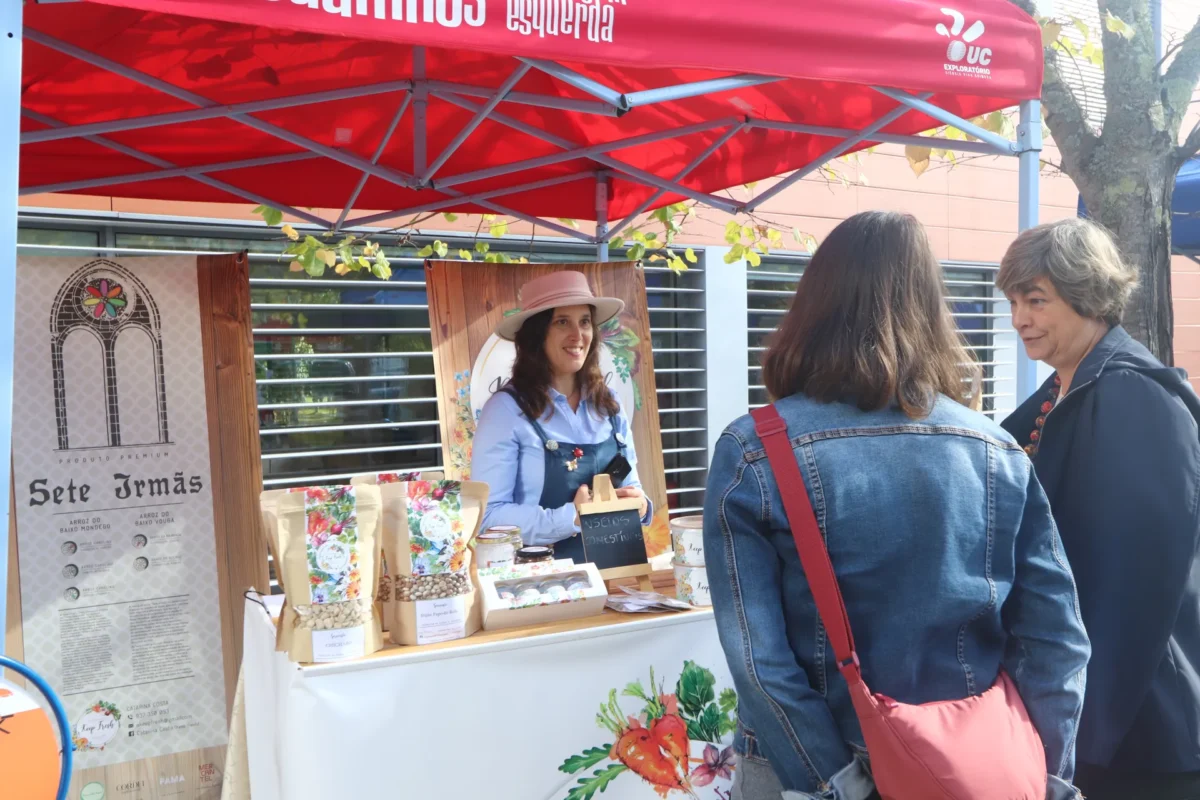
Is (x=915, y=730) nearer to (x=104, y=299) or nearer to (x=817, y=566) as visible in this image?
(x=817, y=566)

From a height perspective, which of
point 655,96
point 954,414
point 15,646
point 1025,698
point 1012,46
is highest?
point 1012,46

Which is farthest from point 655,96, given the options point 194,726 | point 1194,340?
point 1194,340

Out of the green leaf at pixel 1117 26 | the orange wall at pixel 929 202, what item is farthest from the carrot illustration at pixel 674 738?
the orange wall at pixel 929 202

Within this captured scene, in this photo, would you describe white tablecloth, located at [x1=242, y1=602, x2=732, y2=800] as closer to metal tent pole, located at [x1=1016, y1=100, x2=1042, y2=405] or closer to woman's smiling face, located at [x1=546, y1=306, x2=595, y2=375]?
metal tent pole, located at [x1=1016, y1=100, x2=1042, y2=405]

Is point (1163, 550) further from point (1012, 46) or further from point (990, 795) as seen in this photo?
point (1012, 46)

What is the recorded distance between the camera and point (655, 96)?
2.23 metres

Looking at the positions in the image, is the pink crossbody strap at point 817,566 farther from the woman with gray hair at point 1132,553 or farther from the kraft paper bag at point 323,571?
the kraft paper bag at point 323,571

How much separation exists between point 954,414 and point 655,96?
3.65 ft

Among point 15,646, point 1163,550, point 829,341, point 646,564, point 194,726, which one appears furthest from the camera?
point 194,726

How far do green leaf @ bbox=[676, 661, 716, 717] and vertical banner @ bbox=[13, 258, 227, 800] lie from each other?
5.21ft

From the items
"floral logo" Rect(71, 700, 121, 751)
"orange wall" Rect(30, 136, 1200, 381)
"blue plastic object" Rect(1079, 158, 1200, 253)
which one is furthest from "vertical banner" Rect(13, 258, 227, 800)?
"blue plastic object" Rect(1079, 158, 1200, 253)

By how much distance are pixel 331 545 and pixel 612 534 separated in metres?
0.83

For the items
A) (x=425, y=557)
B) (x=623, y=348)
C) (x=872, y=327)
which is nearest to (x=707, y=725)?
(x=425, y=557)

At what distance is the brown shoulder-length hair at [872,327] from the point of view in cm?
145
